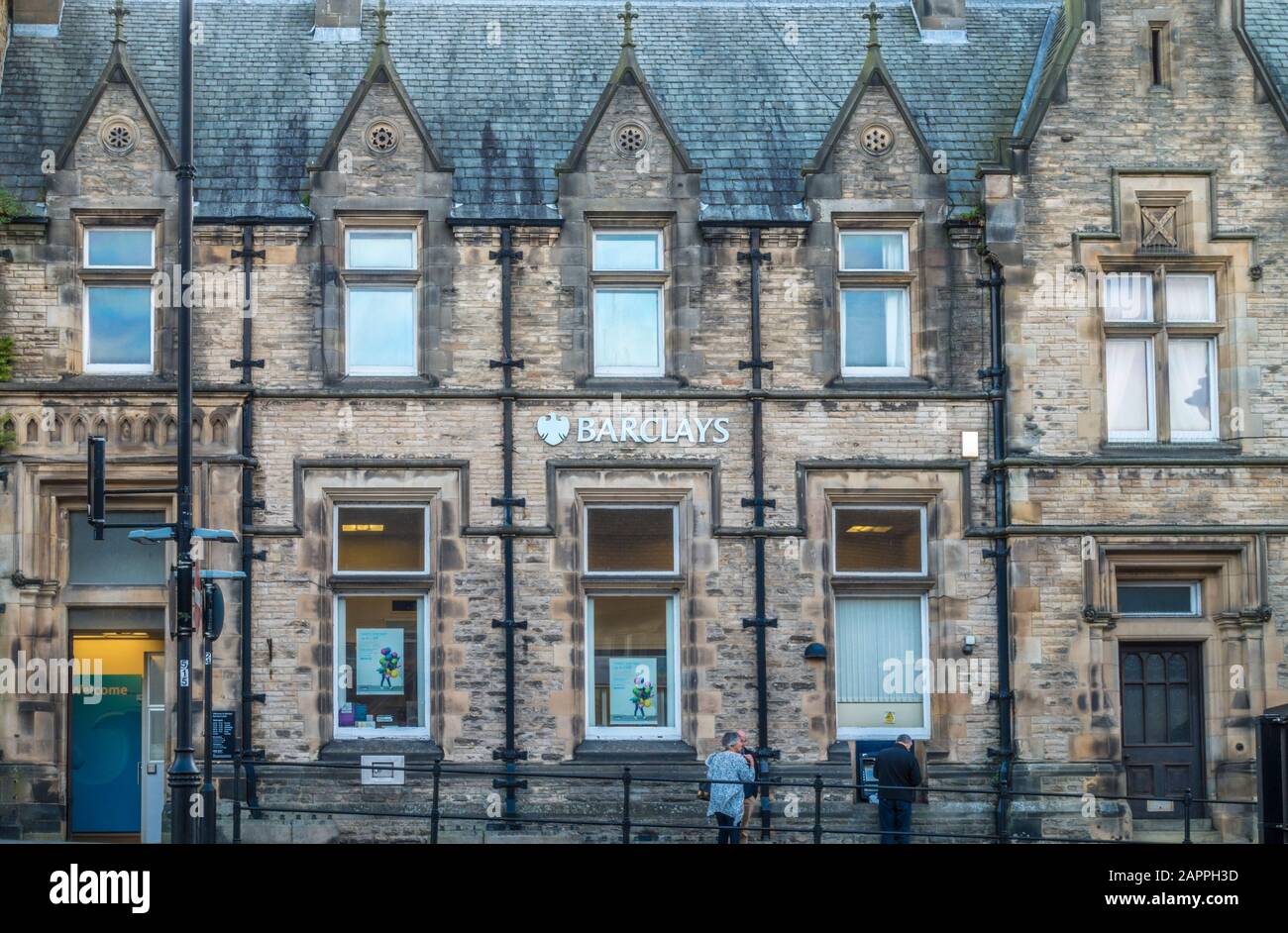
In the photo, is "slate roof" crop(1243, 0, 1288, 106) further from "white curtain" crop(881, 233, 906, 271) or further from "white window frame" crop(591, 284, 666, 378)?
"white window frame" crop(591, 284, 666, 378)

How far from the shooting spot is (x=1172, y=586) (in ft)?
74.9

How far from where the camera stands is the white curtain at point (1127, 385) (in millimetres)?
22953

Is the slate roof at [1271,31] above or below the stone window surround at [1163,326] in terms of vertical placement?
above

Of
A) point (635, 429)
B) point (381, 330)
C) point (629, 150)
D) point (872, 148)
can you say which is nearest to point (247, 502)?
point (381, 330)

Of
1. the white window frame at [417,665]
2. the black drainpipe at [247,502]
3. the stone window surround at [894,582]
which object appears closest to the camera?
the black drainpipe at [247,502]

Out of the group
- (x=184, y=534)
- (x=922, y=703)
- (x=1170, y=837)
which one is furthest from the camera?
(x=922, y=703)

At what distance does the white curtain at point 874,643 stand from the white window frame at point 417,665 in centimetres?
491

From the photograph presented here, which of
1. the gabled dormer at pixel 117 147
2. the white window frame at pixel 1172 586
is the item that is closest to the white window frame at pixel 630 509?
the white window frame at pixel 1172 586

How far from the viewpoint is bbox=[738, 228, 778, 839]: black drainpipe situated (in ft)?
72.5

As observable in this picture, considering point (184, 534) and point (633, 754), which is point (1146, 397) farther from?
point (184, 534)

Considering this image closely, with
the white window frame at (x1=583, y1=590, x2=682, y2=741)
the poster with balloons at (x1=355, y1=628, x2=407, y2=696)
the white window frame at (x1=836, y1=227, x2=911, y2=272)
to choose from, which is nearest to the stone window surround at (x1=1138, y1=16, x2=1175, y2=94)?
the white window frame at (x1=836, y1=227, x2=911, y2=272)

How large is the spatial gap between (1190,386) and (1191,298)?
1.09 metres

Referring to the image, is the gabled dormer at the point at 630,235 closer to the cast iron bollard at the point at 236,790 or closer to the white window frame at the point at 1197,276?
the white window frame at the point at 1197,276
